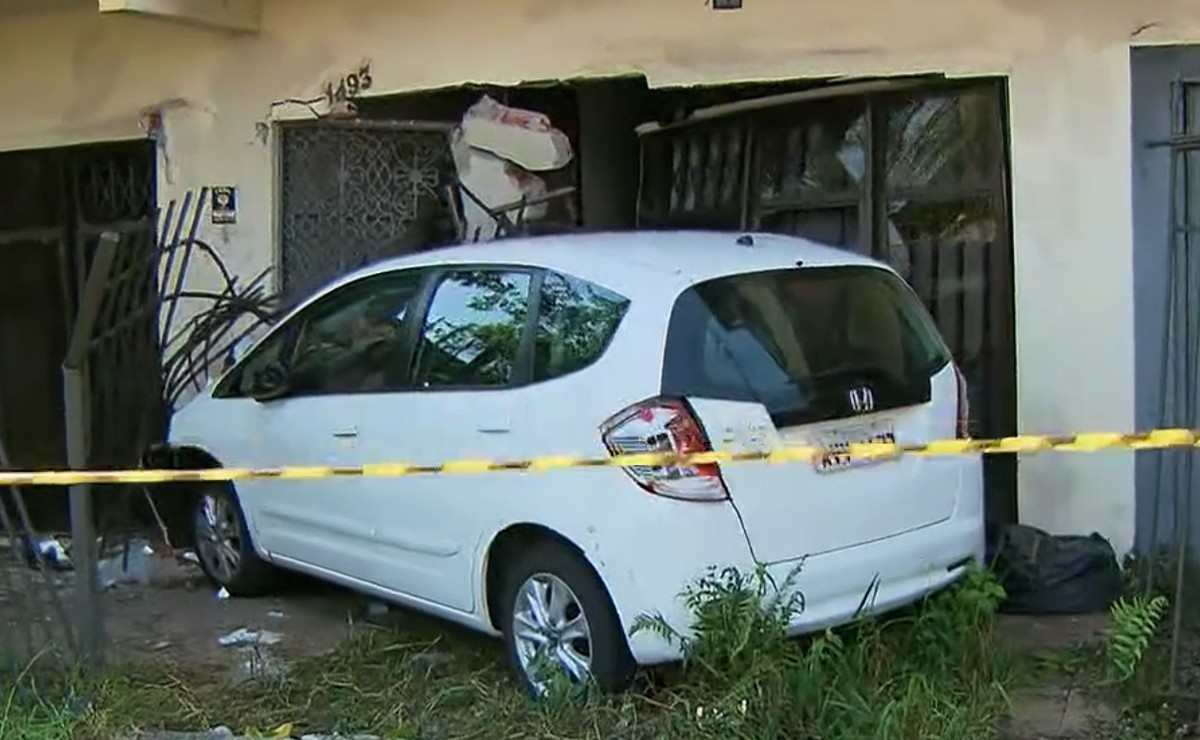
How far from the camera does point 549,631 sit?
16.8 ft

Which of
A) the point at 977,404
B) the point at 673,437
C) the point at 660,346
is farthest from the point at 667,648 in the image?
the point at 977,404

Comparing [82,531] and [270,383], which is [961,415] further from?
[82,531]

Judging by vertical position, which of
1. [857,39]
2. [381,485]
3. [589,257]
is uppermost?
[857,39]

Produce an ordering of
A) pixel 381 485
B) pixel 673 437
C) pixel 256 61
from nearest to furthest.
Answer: pixel 673 437, pixel 381 485, pixel 256 61

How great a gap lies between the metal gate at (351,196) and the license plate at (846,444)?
4327mm

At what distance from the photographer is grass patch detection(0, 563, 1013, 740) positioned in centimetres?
464

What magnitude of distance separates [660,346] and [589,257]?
64cm

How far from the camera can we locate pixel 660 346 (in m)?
4.89

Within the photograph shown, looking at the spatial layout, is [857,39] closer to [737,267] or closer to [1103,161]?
[1103,161]

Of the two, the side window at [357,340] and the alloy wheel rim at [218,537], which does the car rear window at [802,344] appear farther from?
the alloy wheel rim at [218,537]

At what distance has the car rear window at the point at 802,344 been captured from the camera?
4.91 m

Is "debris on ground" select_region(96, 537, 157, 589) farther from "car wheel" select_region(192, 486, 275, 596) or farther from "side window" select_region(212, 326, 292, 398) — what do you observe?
"side window" select_region(212, 326, 292, 398)

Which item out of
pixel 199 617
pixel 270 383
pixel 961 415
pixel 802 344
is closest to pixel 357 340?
pixel 270 383

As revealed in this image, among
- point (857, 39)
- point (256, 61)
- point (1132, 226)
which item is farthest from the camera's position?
point (256, 61)
